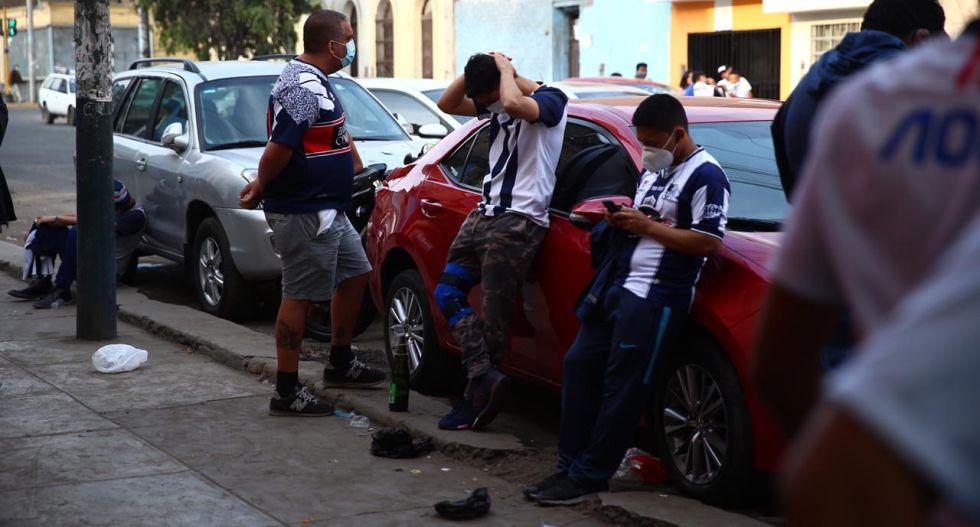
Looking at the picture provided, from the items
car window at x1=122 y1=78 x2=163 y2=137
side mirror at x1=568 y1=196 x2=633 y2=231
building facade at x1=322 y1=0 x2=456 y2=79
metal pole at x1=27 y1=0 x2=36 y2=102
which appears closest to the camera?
side mirror at x1=568 y1=196 x2=633 y2=231

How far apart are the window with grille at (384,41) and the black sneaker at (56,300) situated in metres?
30.2

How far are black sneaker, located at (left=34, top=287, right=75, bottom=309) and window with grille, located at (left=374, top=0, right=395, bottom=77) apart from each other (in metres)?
30.2

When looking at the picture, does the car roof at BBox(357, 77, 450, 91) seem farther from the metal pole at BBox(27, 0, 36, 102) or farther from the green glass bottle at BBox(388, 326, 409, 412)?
the metal pole at BBox(27, 0, 36, 102)

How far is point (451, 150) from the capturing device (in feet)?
22.1

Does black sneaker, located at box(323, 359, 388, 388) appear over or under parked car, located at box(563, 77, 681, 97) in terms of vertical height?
under

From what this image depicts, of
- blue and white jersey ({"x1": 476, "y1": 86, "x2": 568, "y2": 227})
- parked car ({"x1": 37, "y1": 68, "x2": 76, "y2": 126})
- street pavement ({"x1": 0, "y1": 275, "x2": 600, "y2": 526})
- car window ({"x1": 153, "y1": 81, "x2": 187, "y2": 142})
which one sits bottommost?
street pavement ({"x1": 0, "y1": 275, "x2": 600, "y2": 526})

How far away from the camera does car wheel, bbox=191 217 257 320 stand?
8.82 metres

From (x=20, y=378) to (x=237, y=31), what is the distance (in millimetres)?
24426

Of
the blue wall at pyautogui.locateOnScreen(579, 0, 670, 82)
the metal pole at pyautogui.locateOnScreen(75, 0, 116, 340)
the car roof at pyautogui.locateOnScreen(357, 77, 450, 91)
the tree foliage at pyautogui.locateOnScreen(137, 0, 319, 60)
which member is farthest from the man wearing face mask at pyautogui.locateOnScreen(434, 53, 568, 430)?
the tree foliage at pyautogui.locateOnScreen(137, 0, 319, 60)

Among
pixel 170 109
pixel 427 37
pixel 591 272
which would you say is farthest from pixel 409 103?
pixel 427 37

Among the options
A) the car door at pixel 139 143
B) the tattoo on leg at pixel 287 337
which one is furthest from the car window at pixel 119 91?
the tattoo on leg at pixel 287 337

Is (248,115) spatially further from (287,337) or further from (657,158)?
(657,158)

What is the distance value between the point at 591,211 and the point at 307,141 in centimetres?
165

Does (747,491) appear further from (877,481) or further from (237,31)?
(237,31)
